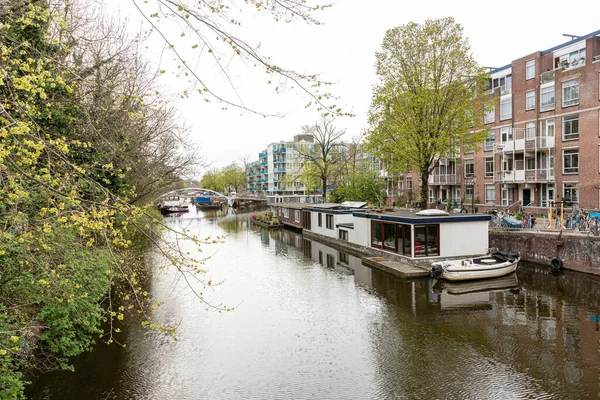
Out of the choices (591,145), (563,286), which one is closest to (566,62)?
(591,145)

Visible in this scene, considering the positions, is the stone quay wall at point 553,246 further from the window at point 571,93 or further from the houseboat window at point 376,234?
the window at point 571,93

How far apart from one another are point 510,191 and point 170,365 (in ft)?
111

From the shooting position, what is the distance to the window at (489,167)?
39062 mm

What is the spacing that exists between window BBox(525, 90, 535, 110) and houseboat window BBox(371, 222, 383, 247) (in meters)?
19.0

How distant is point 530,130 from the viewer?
35094 millimetres

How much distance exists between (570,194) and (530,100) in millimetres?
8496

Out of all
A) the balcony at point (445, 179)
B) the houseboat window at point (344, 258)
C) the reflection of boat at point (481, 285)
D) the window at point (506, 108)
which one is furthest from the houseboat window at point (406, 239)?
the balcony at point (445, 179)

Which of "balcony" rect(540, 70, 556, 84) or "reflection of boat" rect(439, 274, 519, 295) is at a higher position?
"balcony" rect(540, 70, 556, 84)

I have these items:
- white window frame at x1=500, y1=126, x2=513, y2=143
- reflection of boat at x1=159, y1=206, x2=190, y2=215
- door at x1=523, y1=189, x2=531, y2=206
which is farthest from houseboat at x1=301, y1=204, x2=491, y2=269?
reflection of boat at x1=159, y1=206, x2=190, y2=215

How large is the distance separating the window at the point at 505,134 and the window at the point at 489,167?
208 centimetres

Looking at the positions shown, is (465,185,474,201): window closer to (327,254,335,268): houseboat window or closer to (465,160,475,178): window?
(465,160,475,178): window

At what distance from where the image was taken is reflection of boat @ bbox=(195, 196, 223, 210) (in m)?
95.1

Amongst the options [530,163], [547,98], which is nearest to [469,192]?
[530,163]

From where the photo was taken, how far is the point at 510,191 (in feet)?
121
